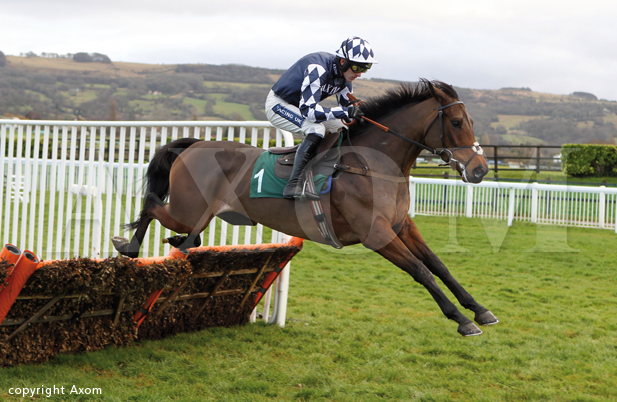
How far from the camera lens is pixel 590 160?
618 inches

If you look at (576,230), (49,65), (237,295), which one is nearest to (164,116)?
(49,65)

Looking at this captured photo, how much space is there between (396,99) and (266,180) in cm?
103

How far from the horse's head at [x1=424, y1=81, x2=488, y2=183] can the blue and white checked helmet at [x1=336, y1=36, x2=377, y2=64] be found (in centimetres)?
42

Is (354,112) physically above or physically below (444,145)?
above

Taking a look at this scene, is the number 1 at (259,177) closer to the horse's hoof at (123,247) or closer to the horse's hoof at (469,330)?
the horse's hoof at (123,247)

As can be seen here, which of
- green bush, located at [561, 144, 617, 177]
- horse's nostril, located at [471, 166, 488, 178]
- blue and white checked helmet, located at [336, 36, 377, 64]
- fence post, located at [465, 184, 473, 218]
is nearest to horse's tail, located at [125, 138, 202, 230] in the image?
blue and white checked helmet, located at [336, 36, 377, 64]

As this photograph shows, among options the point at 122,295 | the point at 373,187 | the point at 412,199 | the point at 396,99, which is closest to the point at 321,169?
the point at 373,187

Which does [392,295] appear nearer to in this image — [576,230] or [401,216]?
[401,216]

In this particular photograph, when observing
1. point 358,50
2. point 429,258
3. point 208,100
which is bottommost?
point 429,258

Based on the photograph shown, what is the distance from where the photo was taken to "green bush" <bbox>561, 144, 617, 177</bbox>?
1548 cm

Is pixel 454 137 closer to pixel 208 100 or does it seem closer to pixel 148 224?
pixel 148 224

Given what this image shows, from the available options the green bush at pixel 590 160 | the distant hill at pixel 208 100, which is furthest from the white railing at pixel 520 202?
the distant hill at pixel 208 100

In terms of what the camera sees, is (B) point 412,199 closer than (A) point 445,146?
No

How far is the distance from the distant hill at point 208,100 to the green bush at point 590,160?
1946 centimetres
